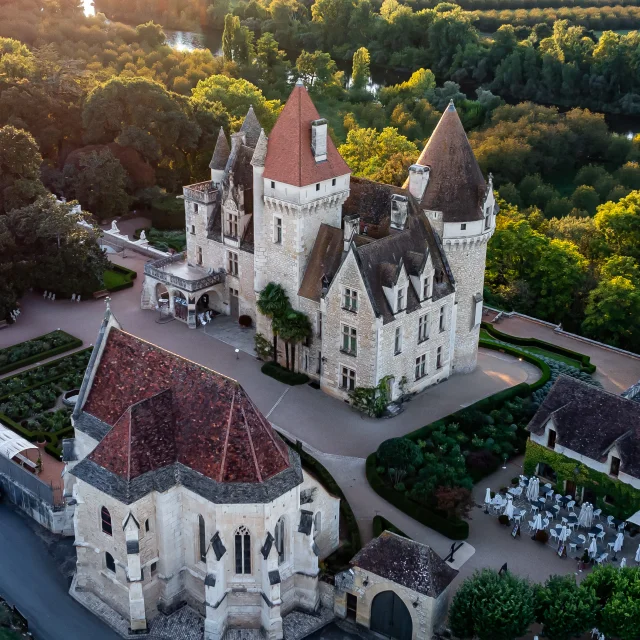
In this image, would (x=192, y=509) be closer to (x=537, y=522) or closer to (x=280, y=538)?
(x=280, y=538)

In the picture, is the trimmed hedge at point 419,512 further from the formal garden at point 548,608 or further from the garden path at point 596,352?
the garden path at point 596,352

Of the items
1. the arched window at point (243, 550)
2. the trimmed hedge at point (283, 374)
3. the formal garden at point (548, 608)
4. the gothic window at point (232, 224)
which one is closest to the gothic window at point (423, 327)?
the trimmed hedge at point (283, 374)

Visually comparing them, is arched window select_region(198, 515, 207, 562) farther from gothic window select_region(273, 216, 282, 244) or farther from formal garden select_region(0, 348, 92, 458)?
gothic window select_region(273, 216, 282, 244)

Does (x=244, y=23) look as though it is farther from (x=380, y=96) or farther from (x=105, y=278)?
(x=105, y=278)

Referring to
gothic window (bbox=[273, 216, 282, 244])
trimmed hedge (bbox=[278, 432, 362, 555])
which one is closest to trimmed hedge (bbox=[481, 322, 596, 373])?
gothic window (bbox=[273, 216, 282, 244])

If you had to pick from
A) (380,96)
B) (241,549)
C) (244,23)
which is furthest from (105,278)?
(244,23)

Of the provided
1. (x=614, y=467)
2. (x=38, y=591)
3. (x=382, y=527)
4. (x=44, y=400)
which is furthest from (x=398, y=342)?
(x=38, y=591)
